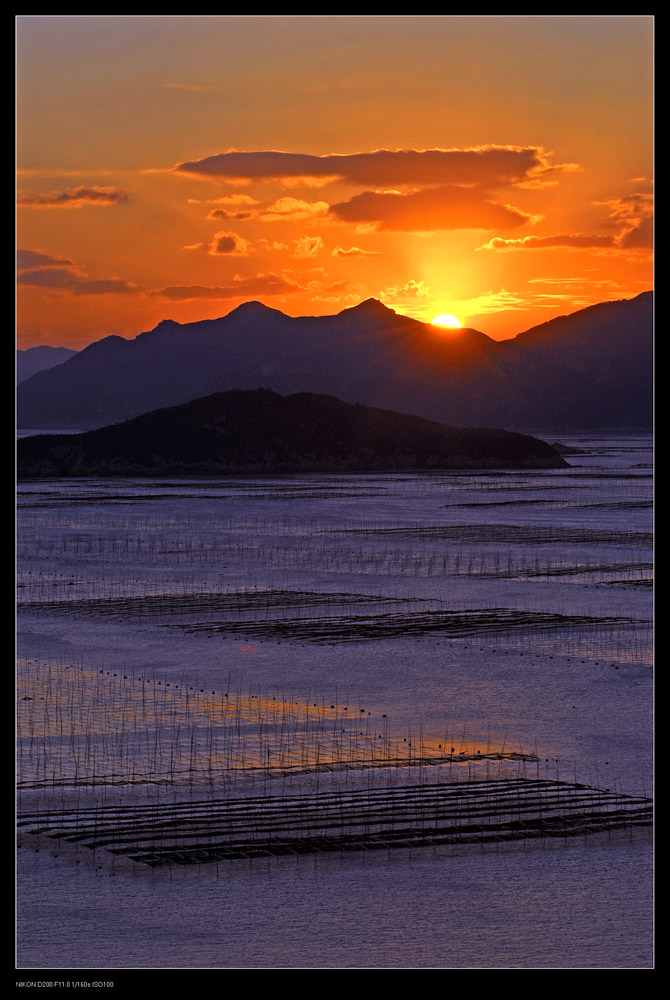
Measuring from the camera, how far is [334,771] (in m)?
11.5

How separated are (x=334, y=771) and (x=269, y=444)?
83.7 meters

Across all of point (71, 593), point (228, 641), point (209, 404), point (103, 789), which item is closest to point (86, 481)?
point (209, 404)

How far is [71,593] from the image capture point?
24703 mm

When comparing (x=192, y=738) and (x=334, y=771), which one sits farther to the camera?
(x=192, y=738)

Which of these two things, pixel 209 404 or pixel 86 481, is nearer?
pixel 86 481

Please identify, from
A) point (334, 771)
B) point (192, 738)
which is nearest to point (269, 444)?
point (192, 738)

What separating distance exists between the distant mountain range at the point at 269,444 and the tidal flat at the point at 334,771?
60.1m

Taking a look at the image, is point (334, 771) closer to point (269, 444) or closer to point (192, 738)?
point (192, 738)

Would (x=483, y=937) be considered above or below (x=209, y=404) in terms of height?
below

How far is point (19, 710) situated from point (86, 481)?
65.2 meters

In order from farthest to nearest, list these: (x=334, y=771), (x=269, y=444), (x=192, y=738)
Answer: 1. (x=269, y=444)
2. (x=192, y=738)
3. (x=334, y=771)

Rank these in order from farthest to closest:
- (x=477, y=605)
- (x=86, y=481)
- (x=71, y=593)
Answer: (x=86, y=481) < (x=71, y=593) < (x=477, y=605)

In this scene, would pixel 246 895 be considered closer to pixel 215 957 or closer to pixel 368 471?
pixel 215 957

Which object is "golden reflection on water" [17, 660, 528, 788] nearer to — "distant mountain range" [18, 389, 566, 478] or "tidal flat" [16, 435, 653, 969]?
"tidal flat" [16, 435, 653, 969]
